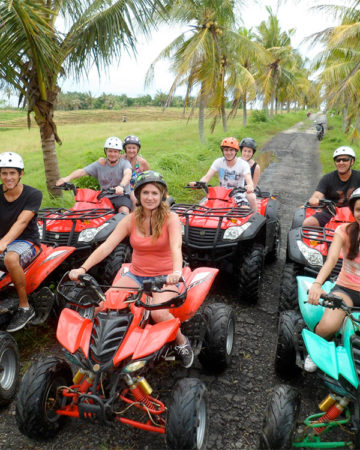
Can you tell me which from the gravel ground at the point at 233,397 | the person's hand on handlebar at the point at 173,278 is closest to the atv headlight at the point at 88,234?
the gravel ground at the point at 233,397

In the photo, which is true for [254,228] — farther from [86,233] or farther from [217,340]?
[86,233]

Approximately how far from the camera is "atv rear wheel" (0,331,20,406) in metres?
3.24

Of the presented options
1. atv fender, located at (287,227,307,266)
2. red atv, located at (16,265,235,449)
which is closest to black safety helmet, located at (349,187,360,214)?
atv fender, located at (287,227,307,266)

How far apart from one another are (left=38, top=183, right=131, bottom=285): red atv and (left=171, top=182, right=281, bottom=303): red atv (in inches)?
35.9

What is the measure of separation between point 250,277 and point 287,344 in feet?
5.04

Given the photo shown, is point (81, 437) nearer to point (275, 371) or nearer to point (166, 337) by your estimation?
point (166, 337)

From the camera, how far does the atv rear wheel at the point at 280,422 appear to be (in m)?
2.51

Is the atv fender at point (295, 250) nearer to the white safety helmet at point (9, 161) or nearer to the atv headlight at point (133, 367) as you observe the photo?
the atv headlight at point (133, 367)

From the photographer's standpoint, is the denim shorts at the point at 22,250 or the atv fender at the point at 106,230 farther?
the atv fender at the point at 106,230

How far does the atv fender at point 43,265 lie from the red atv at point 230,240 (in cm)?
156

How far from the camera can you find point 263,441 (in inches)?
101

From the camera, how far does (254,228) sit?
16.7ft

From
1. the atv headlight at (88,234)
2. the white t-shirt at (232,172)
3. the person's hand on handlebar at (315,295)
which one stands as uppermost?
the white t-shirt at (232,172)

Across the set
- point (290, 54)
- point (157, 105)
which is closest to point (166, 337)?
point (290, 54)
